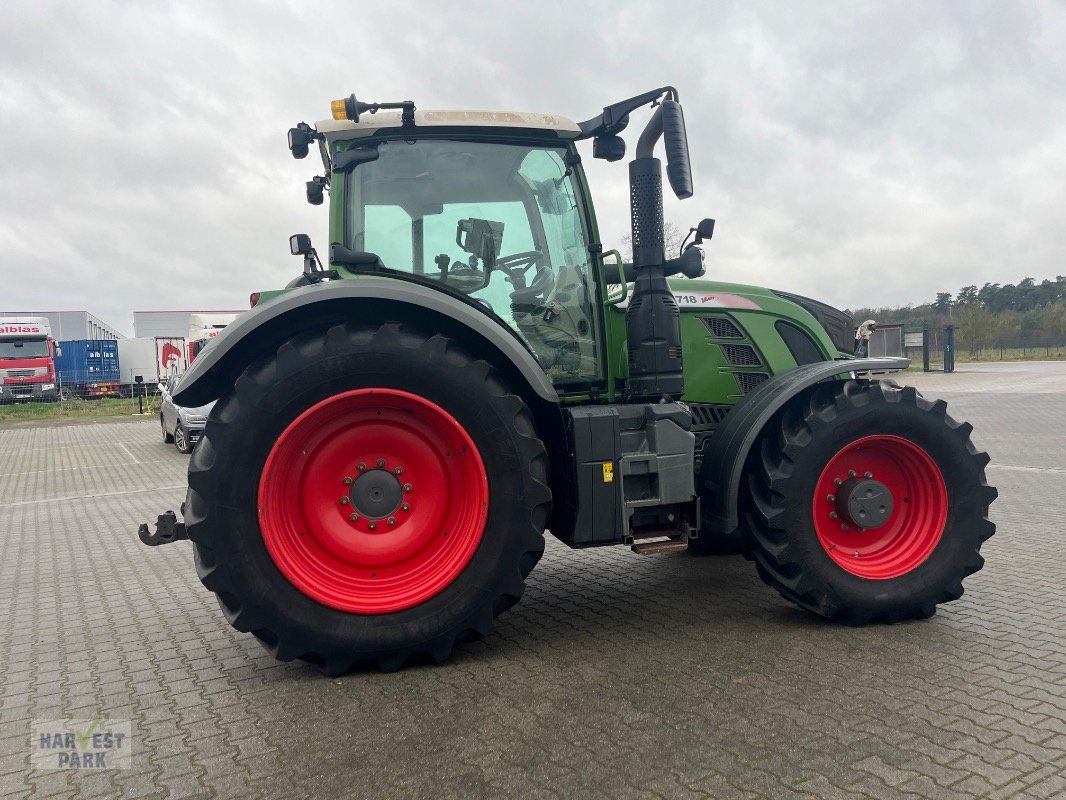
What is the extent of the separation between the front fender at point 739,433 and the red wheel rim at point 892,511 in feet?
1.32

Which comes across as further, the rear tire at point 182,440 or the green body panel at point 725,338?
the rear tire at point 182,440

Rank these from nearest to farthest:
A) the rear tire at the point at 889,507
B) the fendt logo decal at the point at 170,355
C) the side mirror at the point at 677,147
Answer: the side mirror at the point at 677,147, the rear tire at the point at 889,507, the fendt logo decal at the point at 170,355

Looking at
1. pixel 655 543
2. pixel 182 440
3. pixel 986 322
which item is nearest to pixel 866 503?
pixel 655 543

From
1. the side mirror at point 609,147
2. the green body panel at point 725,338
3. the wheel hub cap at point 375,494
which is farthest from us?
the green body panel at point 725,338

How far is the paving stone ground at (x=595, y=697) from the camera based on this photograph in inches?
97.3

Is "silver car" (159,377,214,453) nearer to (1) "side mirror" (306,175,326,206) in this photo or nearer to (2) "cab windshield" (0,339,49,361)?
(1) "side mirror" (306,175,326,206)

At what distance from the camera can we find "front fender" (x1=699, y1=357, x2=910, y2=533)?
3.78m

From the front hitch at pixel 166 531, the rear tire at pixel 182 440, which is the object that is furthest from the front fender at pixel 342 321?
the rear tire at pixel 182 440

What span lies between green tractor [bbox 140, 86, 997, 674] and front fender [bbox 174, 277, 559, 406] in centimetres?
1

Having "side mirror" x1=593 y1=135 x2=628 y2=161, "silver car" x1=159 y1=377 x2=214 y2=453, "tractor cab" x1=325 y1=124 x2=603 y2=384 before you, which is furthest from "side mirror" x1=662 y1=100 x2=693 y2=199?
"silver car" x1=159 y1=377 x2=214 y2=453

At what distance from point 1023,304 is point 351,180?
8015 centimetres

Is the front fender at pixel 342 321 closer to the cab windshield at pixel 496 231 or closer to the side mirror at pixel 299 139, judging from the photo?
the cab windshield at pixel 496 231

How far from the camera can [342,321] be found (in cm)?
346

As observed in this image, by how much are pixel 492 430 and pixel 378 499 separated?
622 mm
